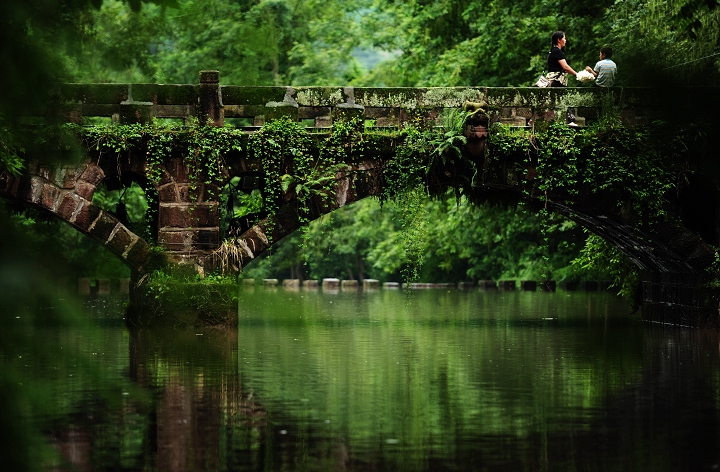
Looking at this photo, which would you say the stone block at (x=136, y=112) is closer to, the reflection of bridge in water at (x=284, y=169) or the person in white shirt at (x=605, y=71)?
the reflection of bridge in water at (x=284, y=169)

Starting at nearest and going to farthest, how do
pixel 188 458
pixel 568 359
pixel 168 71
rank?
pixel 188 458 < pixel 568 359 < pixel 168 71

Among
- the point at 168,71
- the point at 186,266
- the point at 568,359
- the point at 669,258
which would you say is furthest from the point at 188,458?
the point at 168,71

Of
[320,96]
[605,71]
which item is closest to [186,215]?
[320,96]

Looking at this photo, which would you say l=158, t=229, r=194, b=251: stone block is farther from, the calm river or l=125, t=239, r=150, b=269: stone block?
the calm river

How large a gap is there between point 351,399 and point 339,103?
37.6ft

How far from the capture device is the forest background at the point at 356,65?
5184mm

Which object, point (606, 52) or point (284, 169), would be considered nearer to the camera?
point (284, 169)

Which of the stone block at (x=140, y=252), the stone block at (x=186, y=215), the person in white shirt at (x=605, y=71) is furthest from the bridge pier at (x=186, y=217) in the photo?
the person in white shirt at (x=605, y=71)

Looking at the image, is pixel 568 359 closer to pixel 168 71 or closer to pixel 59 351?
pixel 59 351

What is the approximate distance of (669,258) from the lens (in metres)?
26.2

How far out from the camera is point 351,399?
13.3 m

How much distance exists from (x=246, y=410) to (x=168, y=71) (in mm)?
45899

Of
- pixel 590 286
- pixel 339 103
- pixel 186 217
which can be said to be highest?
pixel 339 103

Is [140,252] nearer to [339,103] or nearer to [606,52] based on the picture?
[339,103]
